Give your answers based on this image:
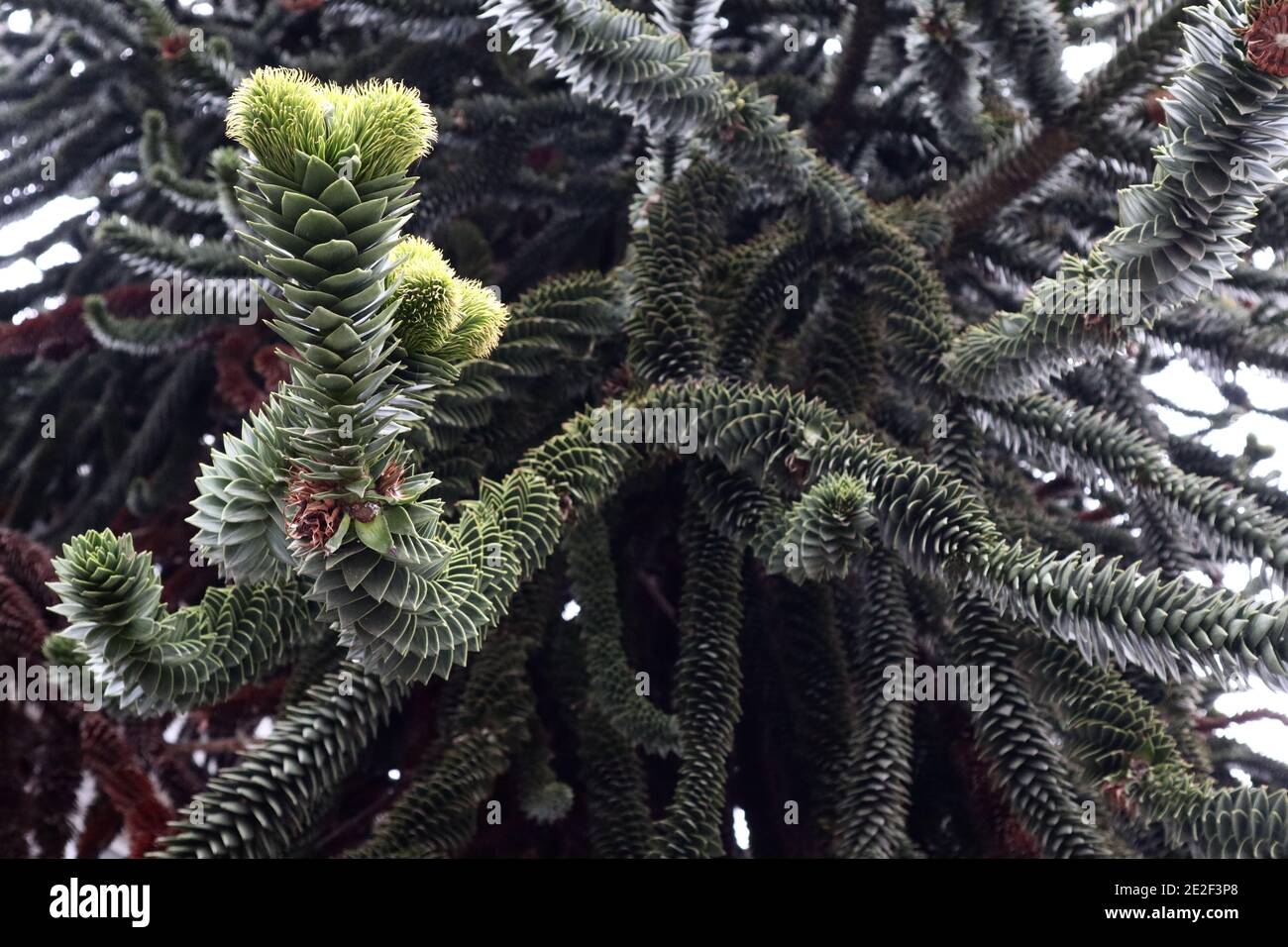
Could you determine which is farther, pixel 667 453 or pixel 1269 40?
pixel 667 453

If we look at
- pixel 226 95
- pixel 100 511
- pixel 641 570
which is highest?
Result: pixel 226 95

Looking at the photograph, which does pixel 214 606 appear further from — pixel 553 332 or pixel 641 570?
pixel 641 570

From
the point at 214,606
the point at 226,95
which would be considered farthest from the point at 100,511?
the point at 214,606

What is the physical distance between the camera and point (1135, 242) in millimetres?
1040

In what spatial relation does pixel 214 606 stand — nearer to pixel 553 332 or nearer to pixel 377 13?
pixel 553 332

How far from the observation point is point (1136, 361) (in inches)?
91.5

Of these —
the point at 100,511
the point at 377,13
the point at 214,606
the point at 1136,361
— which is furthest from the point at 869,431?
the point at 100,511

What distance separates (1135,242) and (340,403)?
81cm

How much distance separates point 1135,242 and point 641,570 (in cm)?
106
